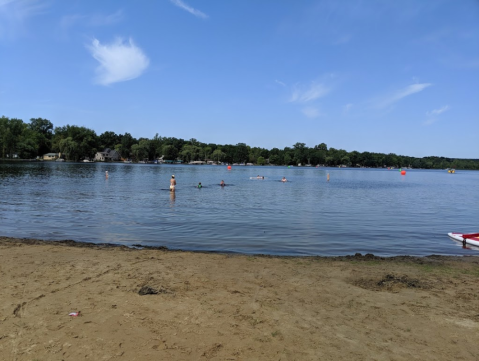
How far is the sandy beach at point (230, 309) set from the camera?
4758mm

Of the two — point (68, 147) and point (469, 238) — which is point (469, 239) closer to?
point (469, 238)

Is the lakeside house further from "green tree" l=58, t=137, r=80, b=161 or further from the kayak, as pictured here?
the kayak

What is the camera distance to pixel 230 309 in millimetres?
6195

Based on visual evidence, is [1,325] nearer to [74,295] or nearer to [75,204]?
[74,295]

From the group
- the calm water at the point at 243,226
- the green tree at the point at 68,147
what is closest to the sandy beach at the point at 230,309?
the calm water at the point at 243,226

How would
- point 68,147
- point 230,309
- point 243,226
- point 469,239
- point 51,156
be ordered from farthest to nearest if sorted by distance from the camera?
point 51,156
point 68,147
point 243,226
point 469,239
point 230,309

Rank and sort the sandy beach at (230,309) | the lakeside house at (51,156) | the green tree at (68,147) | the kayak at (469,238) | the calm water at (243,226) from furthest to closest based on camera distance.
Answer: the lakeside house at (51,156) < the green tree at (68,147) < the kayak at (469,238) < the calm water at (243,226) < the sandy beach at (230,309)

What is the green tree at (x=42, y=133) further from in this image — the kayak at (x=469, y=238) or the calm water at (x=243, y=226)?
the kayak at (x=469, y=238)

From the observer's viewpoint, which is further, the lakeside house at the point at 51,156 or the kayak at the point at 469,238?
the lakeside house at the point at 51,156

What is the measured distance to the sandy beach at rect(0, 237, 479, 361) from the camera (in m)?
4.76

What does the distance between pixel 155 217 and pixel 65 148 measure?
161 meters

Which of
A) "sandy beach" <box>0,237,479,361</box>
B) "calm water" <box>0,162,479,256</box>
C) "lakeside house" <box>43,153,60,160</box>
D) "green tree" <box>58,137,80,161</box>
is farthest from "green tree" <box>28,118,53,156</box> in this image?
"sandy beach" <box>0,237,479,361</box>

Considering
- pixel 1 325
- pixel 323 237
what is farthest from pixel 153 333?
pixel 323 237

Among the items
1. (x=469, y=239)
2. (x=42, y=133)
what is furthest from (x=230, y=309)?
(x=42, y=133)
